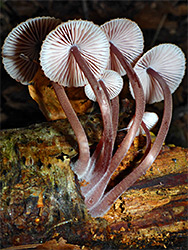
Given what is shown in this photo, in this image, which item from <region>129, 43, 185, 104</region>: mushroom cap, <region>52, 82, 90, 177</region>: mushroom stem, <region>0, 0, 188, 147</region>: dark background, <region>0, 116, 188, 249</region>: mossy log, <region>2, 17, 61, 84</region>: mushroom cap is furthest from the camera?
<region>0, 0, 188, 147</region>: dark background

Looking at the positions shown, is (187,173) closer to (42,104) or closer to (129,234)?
(129,234)

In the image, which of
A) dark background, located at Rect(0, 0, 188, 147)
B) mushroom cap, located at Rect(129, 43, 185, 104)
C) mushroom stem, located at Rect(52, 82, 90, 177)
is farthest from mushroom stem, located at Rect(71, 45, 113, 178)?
dark background, located at Rect(0, 0, 188, 147)

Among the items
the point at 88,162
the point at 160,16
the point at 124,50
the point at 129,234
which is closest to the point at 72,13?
the point at 160,16

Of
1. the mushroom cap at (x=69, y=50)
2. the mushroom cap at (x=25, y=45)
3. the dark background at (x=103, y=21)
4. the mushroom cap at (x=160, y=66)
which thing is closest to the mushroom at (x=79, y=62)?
the mushroom cap at (x=69, y=50)

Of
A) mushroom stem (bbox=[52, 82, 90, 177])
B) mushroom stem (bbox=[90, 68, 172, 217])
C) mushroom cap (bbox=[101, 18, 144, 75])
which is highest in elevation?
mushroom cap (bbox=[101, 18, 144, 75])

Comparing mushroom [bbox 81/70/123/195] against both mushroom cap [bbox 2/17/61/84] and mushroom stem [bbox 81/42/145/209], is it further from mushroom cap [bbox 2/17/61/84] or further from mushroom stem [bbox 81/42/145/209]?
mushroom cap [bbox 2/17/61/84]

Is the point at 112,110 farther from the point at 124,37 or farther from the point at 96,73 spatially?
the point at 124,37

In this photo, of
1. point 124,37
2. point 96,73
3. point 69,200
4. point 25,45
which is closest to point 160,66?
point 124,37

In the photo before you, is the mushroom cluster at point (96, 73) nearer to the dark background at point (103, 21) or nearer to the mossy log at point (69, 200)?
the mossy log at point (69, 200)
